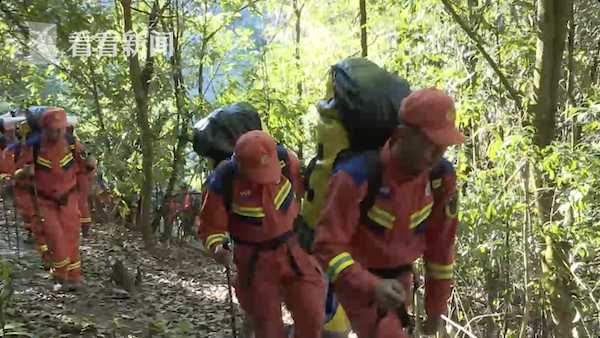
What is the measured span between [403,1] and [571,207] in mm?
3177

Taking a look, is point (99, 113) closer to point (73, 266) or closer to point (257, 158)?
point (73, 266)

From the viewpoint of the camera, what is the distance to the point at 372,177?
3.20 metres

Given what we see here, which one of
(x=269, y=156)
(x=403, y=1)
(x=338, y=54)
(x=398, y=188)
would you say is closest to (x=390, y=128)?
A: (x=398, y=188)

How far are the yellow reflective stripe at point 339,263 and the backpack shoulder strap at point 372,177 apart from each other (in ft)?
0.88

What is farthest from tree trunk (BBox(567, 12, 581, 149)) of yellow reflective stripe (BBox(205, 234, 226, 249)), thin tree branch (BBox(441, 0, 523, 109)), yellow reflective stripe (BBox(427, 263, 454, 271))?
yellow reflective stripe (BBox(205, 234, 226, 249))

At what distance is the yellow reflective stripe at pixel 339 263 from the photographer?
3.11 meters

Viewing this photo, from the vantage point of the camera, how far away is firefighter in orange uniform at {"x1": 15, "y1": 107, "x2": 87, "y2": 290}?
809 centimetres

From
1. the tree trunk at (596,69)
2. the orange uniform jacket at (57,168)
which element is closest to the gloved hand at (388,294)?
the tree trunk at (596,69)

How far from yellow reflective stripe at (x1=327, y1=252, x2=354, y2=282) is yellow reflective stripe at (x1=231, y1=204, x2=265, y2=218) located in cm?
177

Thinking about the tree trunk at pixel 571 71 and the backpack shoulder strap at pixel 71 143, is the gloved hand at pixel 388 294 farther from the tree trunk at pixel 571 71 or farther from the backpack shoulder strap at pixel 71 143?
the backpack shoulder strap at pixel 71 143

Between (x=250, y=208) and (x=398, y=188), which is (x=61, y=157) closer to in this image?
(x=250, y=208)

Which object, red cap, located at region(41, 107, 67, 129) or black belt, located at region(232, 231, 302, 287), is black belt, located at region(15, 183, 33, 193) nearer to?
red cap, located at region(41, 107, 67, 129)

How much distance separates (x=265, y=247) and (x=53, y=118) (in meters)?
4.04

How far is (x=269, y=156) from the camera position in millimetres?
4695
